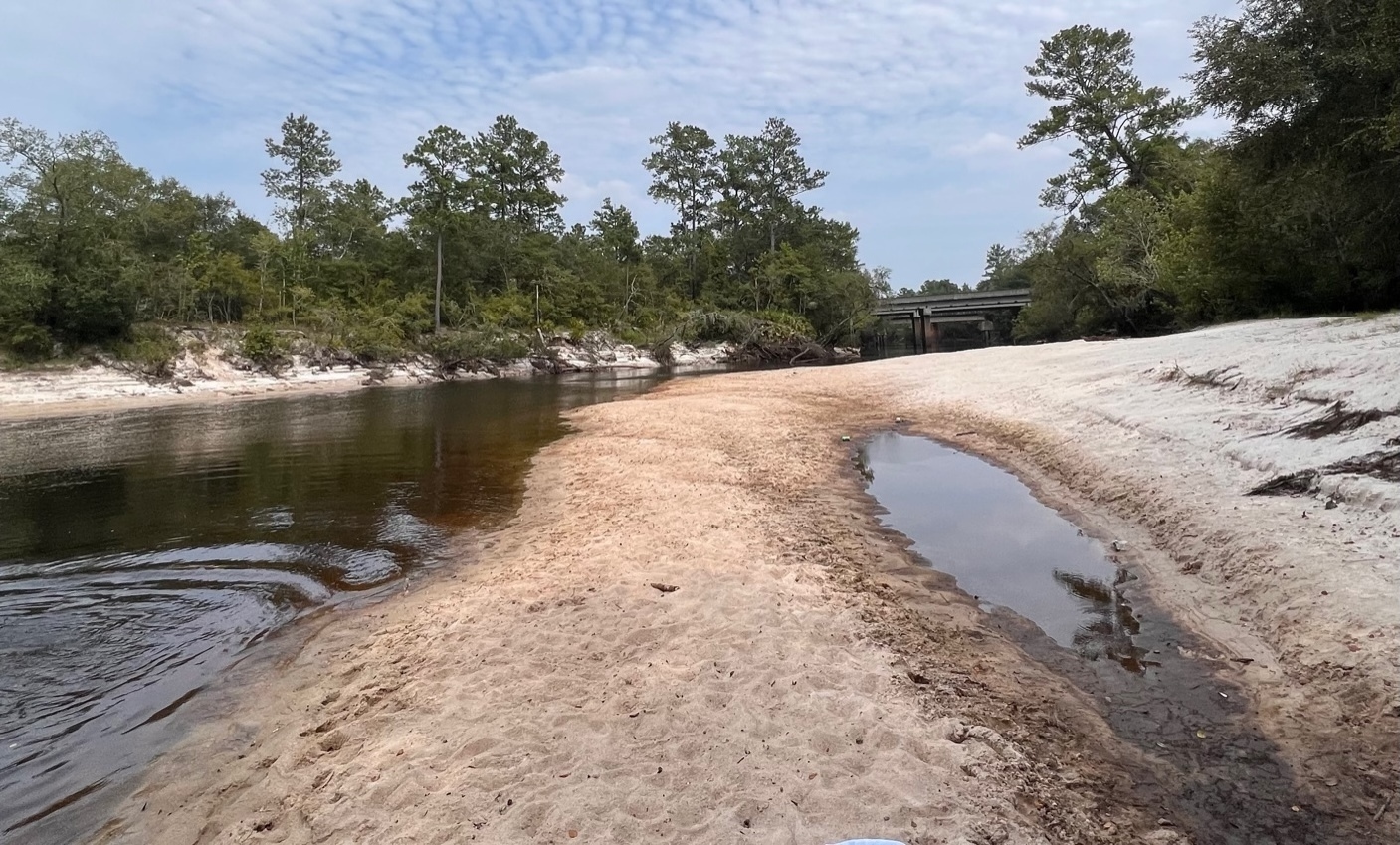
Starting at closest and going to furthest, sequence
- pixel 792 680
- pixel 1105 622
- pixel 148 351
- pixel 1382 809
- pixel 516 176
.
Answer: pixel 1382 809 < pixel 792 680 < pixel 1105 622 < pixel 148 351 < pixel 516 176

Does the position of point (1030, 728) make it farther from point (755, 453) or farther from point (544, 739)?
point (755, 453)

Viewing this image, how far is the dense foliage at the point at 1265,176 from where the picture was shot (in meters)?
14.0

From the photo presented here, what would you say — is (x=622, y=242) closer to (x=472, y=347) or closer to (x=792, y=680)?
(x=472, y=347)

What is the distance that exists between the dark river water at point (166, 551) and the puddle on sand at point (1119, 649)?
21.3ft

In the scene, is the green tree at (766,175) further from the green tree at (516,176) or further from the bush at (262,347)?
the bush at (262,347)

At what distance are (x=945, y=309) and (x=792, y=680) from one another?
266 ft

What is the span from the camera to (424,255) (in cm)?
5800

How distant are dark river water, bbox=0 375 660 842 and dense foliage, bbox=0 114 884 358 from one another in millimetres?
18524

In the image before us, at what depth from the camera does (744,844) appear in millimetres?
3180

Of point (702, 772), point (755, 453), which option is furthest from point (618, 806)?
point (755, 453)

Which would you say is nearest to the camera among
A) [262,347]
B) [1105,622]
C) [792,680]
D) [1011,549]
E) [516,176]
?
[792,680]

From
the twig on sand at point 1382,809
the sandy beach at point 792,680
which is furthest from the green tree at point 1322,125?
the twig on sand at point 1382,809

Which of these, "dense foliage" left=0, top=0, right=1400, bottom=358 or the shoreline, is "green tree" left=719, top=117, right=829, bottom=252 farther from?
the shoreline

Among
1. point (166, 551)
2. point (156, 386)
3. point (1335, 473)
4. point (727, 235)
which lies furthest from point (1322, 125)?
point (727, 235)
